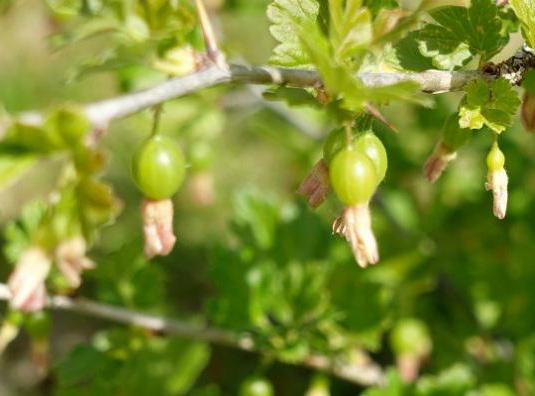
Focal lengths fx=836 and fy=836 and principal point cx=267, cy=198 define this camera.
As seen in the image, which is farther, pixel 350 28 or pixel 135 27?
pixel 135 27

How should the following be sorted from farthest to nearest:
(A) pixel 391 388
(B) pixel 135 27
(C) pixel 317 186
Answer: (A) pixel 391 388 < (B) pixel 135 27 < (C) pixel 317 186

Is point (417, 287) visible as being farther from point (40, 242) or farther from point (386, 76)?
point (40, 242)

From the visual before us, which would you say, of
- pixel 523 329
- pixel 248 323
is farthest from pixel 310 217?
pixel 523 329

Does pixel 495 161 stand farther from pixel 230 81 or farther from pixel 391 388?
pixel 391 388

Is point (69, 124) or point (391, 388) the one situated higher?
point (69, 124)

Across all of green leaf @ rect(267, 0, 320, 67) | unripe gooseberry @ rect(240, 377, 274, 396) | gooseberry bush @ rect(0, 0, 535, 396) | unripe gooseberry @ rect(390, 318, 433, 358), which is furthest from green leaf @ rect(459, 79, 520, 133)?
unripe gooseberry @ rect(390, 318, 433, 358)

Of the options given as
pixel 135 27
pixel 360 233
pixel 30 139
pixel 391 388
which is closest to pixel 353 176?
pixel 360 233
